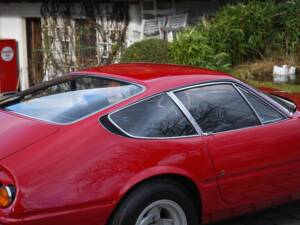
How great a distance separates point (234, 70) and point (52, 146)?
7.57 metres

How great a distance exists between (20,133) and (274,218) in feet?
7.89

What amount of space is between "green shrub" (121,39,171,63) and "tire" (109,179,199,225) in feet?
21.9

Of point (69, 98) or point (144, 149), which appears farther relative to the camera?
point (69, 98)

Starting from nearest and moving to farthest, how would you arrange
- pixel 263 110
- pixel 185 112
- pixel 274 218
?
pixel 185 112 → pixel 263 110 → pixel 274 218

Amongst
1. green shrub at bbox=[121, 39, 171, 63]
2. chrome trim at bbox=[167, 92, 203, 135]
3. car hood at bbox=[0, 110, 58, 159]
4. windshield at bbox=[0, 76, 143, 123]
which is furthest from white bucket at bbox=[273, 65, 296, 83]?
car hood at bbox=[0, 110, 58, 159]

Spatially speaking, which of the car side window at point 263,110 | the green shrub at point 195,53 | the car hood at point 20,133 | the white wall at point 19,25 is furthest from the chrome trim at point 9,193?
the white wall at point 19,25

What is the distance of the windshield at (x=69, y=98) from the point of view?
4.24 metres

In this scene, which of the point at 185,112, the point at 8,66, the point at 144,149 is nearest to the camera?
the point at 144,149

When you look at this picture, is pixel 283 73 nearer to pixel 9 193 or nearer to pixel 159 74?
pixel 159 74

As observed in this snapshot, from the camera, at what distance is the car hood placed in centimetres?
387

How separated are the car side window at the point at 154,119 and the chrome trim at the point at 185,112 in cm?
2

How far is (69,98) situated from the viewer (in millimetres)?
4570

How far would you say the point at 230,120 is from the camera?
14.8 feet

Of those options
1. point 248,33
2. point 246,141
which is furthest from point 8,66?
point 246,141
